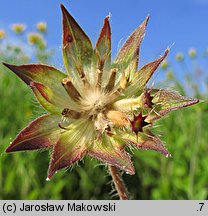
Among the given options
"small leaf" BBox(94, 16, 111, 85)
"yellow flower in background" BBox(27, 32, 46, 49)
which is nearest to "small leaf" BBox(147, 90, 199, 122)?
"small leaf" BBox(94, 16, 111, 85)

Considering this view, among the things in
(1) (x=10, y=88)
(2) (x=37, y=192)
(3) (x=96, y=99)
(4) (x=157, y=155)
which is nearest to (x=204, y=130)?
(4) (x=157, y=155)

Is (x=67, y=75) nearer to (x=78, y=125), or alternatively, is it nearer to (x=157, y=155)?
(x=78, y=125)

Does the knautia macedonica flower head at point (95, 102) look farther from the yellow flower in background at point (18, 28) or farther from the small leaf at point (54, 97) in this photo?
the yellow flower in background at point (18, 28)

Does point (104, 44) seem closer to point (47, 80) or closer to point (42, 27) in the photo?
point (47, 80)

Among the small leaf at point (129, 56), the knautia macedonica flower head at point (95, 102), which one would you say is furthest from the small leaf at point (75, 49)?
the small leaf at point (129, 56)

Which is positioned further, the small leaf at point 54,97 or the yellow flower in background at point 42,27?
the yellow flower in background at point 42,27

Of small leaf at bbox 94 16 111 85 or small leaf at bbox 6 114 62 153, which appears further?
small leaf at bbox 94 16 111 85

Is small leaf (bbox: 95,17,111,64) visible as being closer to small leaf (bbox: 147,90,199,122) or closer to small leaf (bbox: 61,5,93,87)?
small leaf (bbox: 61,5,93,87)
